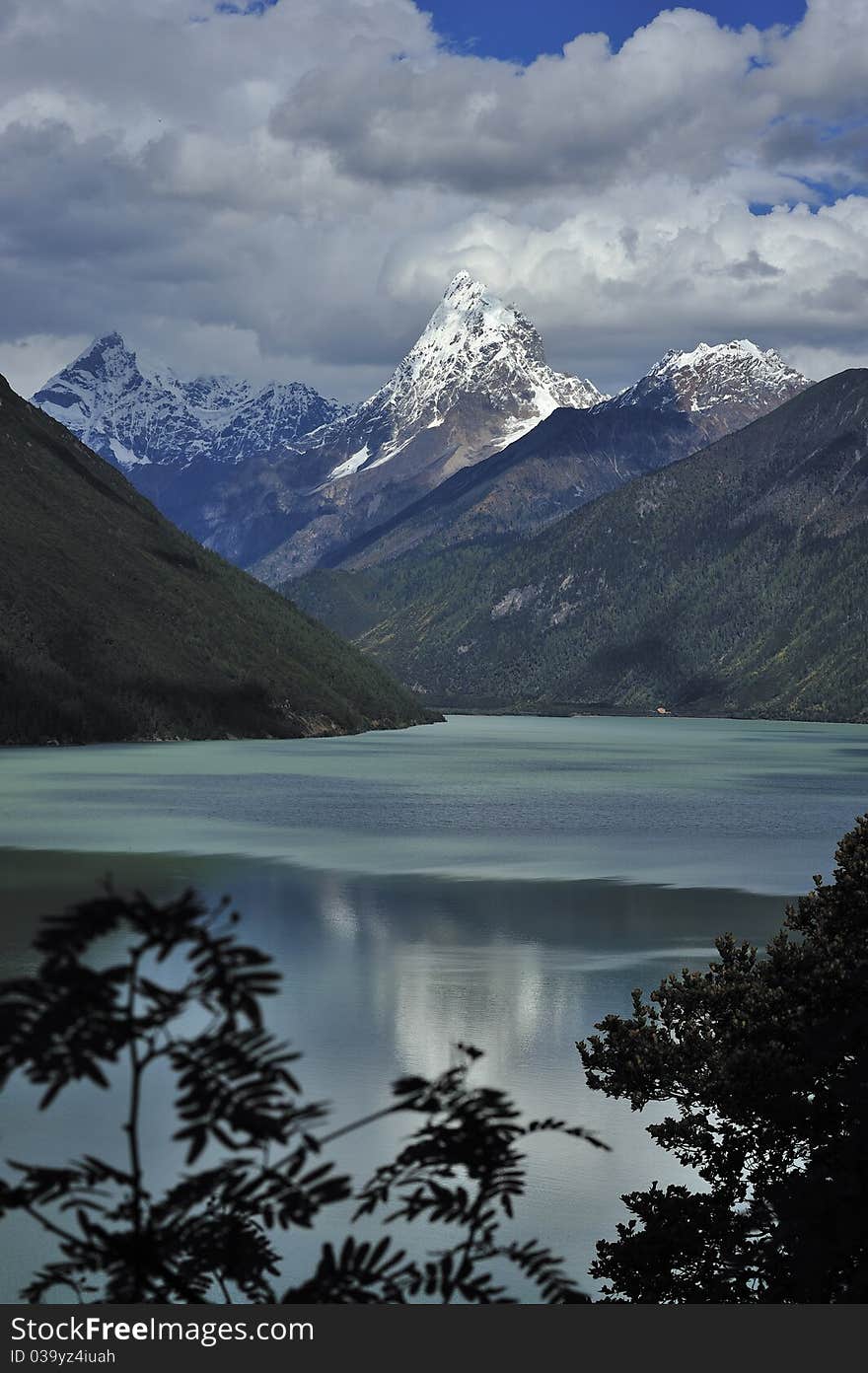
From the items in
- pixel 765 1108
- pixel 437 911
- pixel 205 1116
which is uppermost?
pixel 437 911

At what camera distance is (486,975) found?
6488 centimetres

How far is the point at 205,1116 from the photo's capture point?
7.06 meters

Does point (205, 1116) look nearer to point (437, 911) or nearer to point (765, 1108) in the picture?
point (765, 1108)

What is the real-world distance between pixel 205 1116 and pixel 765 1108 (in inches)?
857

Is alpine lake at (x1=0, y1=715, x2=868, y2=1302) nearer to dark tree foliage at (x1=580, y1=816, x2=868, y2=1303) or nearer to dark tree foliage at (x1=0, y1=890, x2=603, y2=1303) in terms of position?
dark tree foliage at (x1=0, y1=890, x2=603, y2=1303)

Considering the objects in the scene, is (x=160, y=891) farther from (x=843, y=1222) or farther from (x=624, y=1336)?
(x=624, y=1336)

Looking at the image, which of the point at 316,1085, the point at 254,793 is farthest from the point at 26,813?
the point at 316,1085

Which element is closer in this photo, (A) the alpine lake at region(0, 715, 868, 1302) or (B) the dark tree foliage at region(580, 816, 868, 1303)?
(B) the dark tree foliage at region(580, 816, 868, 1303)

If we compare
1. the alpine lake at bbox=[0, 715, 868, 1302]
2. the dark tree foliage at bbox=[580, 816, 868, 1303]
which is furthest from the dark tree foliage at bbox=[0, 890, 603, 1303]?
the dark tree foliage at bbox=[580, 816, 868, 1303]

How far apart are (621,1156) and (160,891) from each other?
48.8m

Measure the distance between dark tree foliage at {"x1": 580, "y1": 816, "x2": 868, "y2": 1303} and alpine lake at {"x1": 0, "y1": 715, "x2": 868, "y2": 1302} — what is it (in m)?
4.10

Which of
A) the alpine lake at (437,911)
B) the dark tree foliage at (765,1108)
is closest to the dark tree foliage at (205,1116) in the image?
the alpine lake at (437,911)

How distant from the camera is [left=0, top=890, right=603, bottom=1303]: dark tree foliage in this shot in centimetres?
668

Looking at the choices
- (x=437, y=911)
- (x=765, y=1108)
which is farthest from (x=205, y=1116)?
(x=437, y=911)
